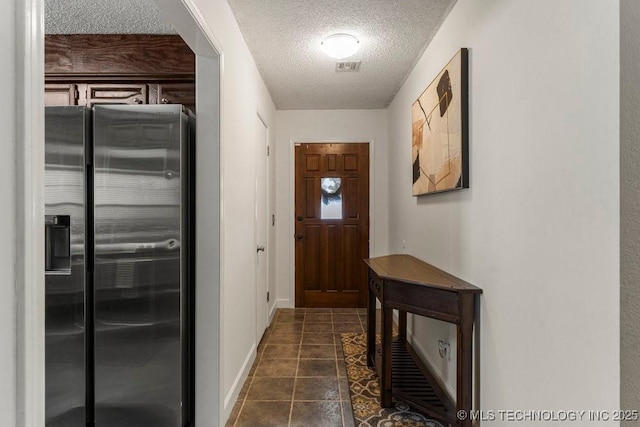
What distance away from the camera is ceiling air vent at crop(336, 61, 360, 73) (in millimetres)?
3014

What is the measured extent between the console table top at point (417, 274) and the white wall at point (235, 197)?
962 millimetres

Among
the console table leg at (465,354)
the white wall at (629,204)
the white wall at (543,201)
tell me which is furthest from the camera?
the console table leg at (465,354)

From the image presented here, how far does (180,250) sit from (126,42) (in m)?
1.73

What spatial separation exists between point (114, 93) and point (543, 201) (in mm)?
2857

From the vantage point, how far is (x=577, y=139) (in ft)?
3.55

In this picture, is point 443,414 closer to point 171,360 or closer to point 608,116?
point 171,360

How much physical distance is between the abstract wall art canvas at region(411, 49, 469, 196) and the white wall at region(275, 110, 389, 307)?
1545mm

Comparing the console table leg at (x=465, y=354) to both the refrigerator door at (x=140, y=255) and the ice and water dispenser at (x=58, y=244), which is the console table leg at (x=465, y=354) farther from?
the ice and water dispenser at (x=58, y=244)

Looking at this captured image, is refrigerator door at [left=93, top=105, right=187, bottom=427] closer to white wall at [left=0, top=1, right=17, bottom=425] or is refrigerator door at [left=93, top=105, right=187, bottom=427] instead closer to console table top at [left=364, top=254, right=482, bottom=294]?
white wall at [left=0, top=1, right=17, bottom=425]

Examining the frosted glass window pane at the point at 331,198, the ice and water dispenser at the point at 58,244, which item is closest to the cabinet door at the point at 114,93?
the ice and water dispenser at the point at 58,244

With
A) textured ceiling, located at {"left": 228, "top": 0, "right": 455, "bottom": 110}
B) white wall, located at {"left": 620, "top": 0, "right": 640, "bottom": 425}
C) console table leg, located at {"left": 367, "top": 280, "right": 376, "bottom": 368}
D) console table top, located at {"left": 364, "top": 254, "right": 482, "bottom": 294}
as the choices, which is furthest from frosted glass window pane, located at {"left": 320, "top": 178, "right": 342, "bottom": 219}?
white wall, located at {"left": 620, "top": 0, "right": 640, "bottom": 425}

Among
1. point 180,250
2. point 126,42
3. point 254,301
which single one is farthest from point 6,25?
point 254,301

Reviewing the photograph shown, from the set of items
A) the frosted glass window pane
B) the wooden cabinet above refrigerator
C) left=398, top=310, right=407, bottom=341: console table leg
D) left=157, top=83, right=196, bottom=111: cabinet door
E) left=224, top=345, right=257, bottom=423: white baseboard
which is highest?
the wooden cabinet above refrigerator

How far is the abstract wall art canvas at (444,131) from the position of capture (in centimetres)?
192
